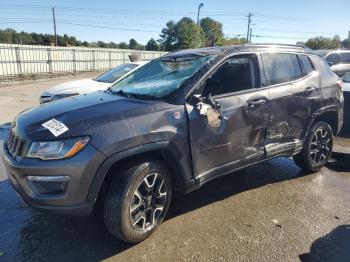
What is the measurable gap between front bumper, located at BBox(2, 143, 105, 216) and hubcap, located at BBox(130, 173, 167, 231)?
0.42 m

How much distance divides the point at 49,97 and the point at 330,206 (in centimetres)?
645

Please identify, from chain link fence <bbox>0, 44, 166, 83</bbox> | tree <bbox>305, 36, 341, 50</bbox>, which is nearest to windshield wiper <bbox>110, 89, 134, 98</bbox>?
chain link fence <bbox>0, 44, 166, 83</bbox>

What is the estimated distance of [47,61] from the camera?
22547mm

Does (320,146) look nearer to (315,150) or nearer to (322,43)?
(315,150)

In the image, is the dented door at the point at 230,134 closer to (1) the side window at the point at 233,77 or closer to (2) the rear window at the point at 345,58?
(1) the side window at the point at 233,77

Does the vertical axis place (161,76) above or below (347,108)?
above

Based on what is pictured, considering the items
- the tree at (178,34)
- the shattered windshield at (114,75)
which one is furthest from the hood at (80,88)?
the tree at (178,34)

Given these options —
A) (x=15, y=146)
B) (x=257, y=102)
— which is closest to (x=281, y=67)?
(x=257, y=102)

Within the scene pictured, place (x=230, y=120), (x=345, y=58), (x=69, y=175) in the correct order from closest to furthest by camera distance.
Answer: (x=69, y=175) < (x=230, y=120) < (x=345, y=58)

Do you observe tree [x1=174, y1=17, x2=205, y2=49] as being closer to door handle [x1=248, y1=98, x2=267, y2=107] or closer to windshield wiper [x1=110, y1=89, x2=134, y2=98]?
door handle [x1=248, y1=98, x2=267, y2=107]


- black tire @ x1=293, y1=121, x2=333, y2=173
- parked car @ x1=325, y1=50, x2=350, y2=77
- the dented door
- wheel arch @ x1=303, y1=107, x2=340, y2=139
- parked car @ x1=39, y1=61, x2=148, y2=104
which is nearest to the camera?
the dented door

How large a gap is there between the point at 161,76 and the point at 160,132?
1.06 m

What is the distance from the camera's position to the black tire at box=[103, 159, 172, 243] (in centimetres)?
301

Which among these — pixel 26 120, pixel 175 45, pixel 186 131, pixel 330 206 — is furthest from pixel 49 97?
pixel 175 45
